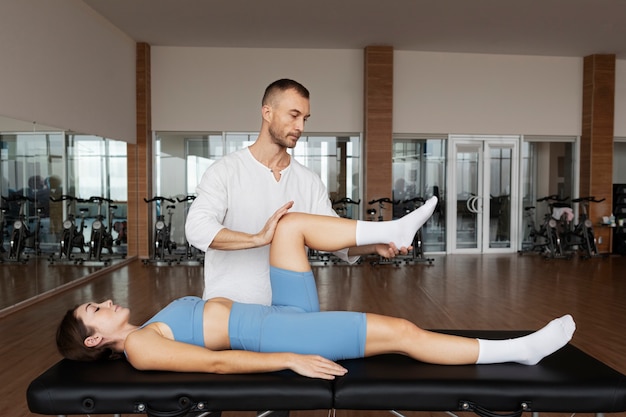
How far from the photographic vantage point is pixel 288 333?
4.52 ft

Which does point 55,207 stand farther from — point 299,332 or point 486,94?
point 486,94

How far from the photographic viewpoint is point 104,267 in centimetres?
572

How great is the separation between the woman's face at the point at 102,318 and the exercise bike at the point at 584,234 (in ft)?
22.6

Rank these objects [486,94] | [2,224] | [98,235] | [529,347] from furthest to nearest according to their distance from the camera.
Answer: [486,94] < [98,235] < [2,224] < [529,347]

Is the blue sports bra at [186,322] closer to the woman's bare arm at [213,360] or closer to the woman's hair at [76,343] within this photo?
the woman's bare arm at [213,360]

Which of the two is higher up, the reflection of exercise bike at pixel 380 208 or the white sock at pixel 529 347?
the reflection of exercise bike at pixel 380 208

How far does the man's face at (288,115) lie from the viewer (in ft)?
4.92

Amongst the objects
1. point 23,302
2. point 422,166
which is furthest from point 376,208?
point 23,302

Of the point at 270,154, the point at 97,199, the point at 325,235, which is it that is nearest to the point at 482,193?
the point at 97,199

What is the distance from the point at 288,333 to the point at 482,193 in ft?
21.4

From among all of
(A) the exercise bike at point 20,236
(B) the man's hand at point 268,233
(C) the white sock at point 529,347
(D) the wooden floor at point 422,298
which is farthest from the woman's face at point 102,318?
(A) the exercise bike at point 20,236

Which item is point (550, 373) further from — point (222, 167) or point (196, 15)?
point (196, 15)

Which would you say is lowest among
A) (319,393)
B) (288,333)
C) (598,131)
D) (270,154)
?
(319,393)

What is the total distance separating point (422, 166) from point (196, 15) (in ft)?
12.2
